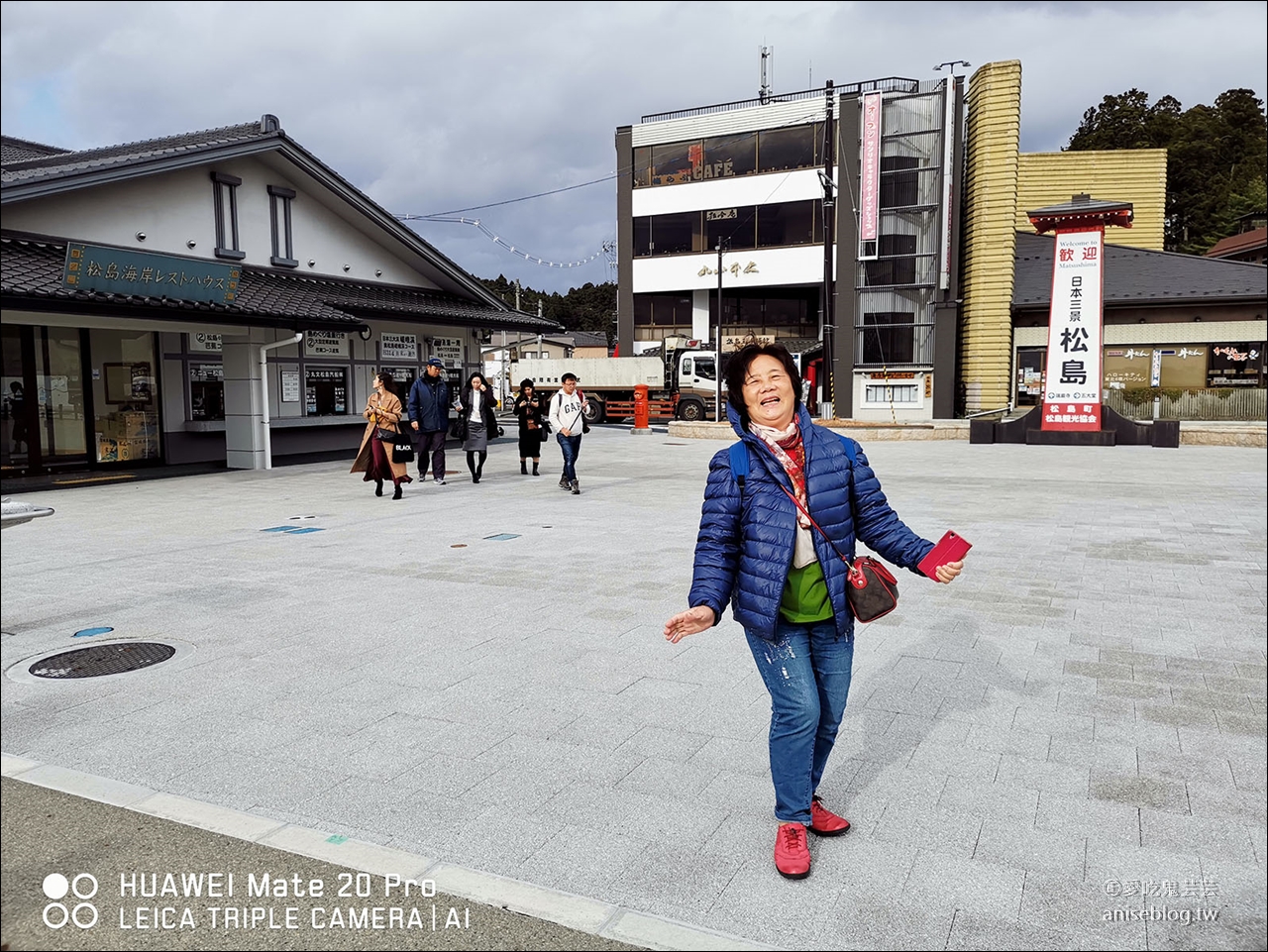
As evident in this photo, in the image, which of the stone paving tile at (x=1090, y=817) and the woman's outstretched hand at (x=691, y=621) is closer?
the woman's outstretched hand at (x=691, y=621)

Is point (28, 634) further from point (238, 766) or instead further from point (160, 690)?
point (238, 766)

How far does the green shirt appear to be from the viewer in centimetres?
292

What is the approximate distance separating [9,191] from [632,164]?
29.2 m

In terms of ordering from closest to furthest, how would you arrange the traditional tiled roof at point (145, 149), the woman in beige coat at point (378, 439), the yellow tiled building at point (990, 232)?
the woman in beige coat at point (378, 439) < the traditional tiled roof at point (145, 149) < the yellow tiled building at point (990, 232)

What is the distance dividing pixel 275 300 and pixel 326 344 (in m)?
3.06

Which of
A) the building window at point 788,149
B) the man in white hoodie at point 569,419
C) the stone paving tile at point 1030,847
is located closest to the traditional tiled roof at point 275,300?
the man in white hoodie at point 569,419

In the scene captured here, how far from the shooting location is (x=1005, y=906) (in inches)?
104

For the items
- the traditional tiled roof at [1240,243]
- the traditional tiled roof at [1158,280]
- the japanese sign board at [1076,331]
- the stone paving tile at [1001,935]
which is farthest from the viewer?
the traditional tiled roof at [1240,243]

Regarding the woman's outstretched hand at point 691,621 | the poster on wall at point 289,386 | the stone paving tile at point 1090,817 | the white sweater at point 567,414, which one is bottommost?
the stone paving tile at point 1090,817

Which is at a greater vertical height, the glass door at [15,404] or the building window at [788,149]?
the building window at [788,149]

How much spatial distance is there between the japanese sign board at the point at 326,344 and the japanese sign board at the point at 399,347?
1.06 m

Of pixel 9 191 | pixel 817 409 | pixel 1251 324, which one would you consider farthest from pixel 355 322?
pixel 1251 324

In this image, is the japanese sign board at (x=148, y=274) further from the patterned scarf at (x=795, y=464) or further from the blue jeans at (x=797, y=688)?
the blue jeans at (x=797, y=688)

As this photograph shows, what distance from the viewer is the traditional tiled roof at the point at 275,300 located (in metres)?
12.5
